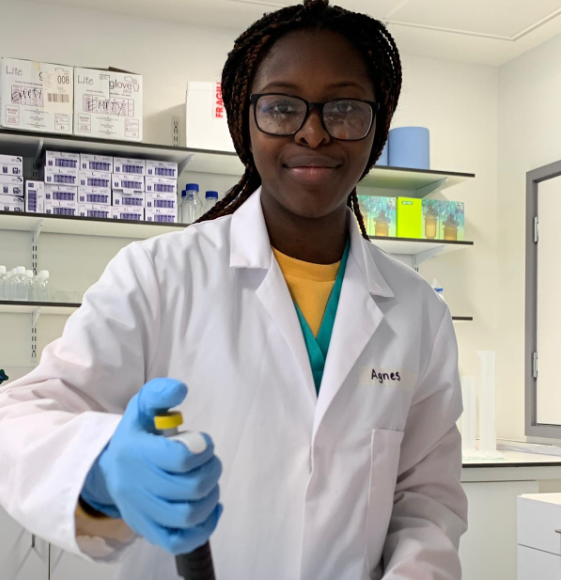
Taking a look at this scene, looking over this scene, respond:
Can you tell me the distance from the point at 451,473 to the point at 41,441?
28.5 inches

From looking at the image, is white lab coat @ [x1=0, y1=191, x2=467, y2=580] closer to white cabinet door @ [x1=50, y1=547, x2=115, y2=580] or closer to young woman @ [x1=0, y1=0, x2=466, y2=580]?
young woman @ [x1=0, y1=0, x2=466, y2=580]

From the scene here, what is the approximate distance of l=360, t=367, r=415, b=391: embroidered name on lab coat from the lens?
1160 millimetres

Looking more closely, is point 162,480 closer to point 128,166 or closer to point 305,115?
point 305,115

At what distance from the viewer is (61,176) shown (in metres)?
3.00

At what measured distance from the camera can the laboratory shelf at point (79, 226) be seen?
116 inches

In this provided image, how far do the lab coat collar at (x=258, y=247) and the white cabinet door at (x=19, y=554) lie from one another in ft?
5.62

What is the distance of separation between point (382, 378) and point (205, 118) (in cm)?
226

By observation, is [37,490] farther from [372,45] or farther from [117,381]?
[372,45]

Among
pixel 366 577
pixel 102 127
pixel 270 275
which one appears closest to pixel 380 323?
pixel 270 275

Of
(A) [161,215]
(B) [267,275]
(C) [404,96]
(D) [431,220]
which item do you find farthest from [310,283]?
(C) [404,96]

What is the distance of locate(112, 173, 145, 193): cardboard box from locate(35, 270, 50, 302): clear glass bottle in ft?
1.45

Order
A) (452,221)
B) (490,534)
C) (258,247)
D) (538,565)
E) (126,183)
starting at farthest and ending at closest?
(452,221)
(126,183)
(490,534)
(538,565)
(258,247)

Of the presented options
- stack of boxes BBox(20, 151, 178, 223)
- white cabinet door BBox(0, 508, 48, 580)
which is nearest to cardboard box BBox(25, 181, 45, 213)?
stack of boxes BBox(20, 151, 178, 223)

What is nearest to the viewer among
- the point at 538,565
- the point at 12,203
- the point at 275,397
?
the point at 275,397
